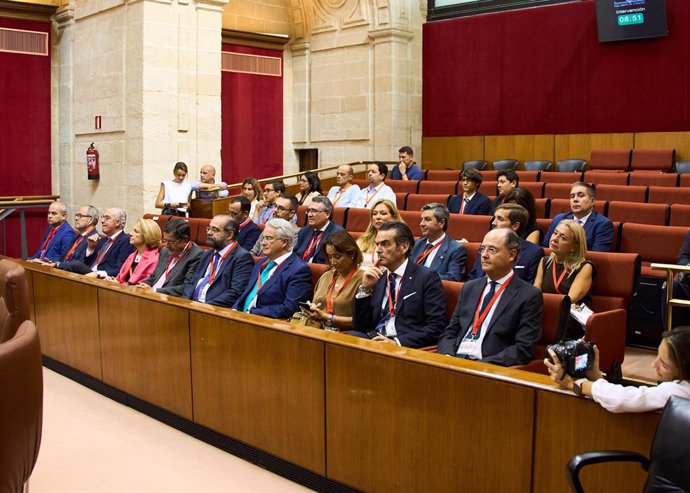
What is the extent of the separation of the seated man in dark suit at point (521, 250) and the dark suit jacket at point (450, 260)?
0.08 metres

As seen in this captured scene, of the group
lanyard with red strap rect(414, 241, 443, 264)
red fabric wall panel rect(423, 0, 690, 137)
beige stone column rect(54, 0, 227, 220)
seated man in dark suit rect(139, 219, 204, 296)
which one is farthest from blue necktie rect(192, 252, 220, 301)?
red fabric wall panel rect(423, 0, 690, 137)

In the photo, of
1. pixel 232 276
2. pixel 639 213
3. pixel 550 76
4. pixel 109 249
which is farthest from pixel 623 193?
pixel 109 249

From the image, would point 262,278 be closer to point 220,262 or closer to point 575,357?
point 220,262

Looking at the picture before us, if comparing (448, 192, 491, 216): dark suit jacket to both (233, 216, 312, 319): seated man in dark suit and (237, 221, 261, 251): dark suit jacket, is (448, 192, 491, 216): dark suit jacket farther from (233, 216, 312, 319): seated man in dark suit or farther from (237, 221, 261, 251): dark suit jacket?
(233, 216, 312, 319): seated man in dark suit

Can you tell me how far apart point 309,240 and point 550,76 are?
17.6 feet

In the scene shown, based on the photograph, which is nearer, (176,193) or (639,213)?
(639,213)

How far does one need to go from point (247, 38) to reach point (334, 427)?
30.0 feet

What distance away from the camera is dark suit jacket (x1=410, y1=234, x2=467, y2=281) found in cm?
461

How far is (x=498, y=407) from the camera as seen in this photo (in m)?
2.53

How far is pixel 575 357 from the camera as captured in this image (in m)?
2.36

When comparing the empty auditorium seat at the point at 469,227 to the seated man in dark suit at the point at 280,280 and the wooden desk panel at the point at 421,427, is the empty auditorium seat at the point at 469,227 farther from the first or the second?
the wooden desk panel at the point at 421,427

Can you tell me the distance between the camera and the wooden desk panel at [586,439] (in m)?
2.24

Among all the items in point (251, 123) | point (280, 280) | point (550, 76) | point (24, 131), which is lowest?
point (280, 280)

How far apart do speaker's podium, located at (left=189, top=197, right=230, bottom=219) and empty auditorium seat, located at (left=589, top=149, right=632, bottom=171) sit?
4078 millimetres
